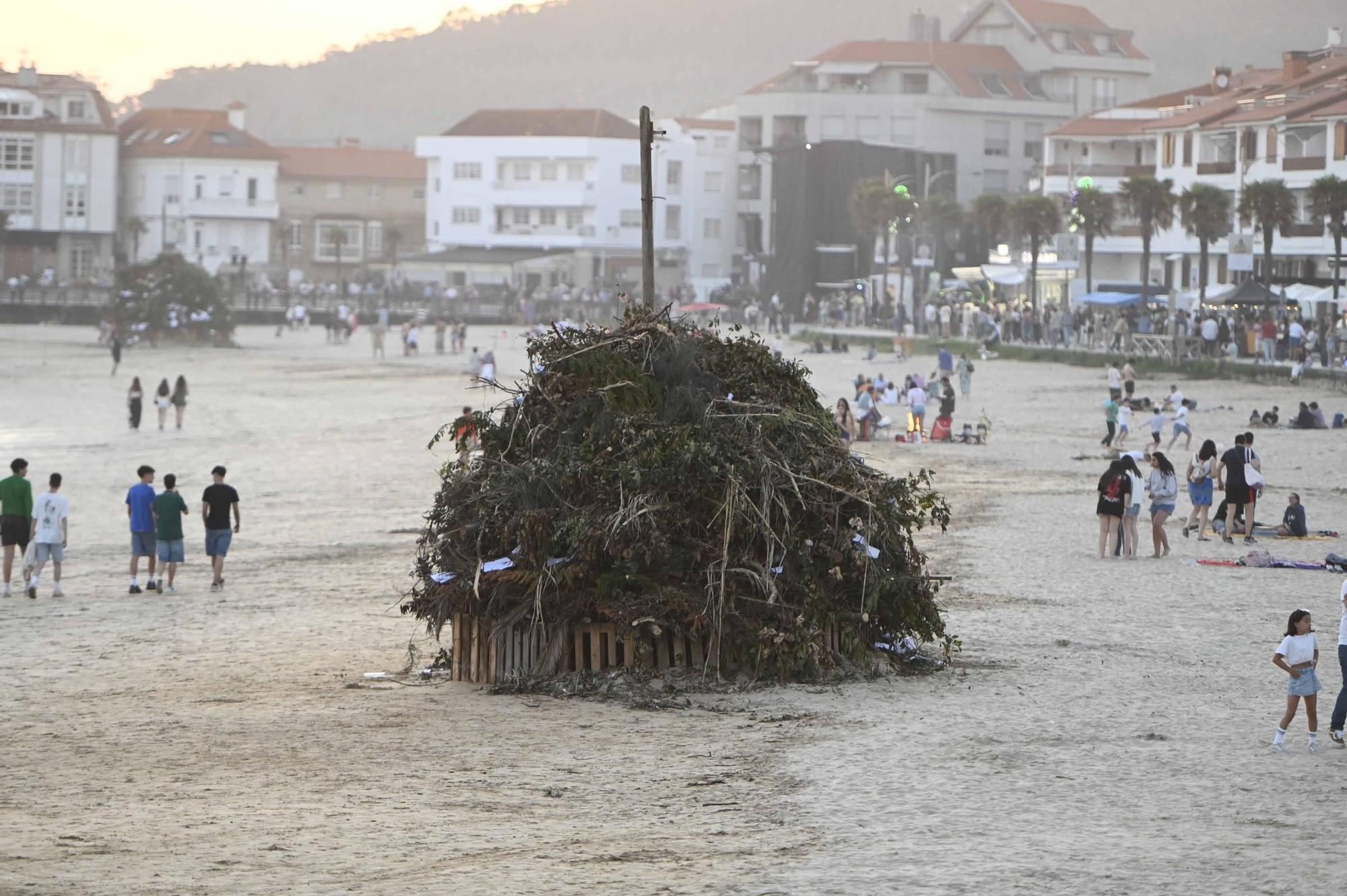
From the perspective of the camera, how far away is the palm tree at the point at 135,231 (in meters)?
102

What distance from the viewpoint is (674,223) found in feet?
344

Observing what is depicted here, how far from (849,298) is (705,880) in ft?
241

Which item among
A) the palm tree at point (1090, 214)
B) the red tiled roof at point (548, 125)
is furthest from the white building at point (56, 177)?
the palm tree at point (1090, 214)

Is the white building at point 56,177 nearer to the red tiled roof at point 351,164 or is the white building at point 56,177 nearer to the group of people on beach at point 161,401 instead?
the red tiled roof at point 351,164

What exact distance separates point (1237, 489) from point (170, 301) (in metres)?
58.5

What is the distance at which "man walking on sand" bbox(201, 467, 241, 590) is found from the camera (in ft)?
62.4

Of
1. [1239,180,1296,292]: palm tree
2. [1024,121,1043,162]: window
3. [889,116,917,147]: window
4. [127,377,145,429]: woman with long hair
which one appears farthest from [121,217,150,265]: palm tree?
[1239,180,1296,292]: palm tree

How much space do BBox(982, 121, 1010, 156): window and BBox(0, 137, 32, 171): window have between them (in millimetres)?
54945

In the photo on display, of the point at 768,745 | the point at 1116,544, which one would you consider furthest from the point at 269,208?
the point at 768,745

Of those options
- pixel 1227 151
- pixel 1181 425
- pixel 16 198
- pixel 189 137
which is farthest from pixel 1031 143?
pixel 1181 425

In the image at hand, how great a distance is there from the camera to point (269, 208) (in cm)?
10844

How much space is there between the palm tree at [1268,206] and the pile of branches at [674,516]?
135 ft

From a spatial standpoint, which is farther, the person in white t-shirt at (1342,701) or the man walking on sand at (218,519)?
the man walking on sand at (218,519)

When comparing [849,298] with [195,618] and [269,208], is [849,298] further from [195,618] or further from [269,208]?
[195,618]
